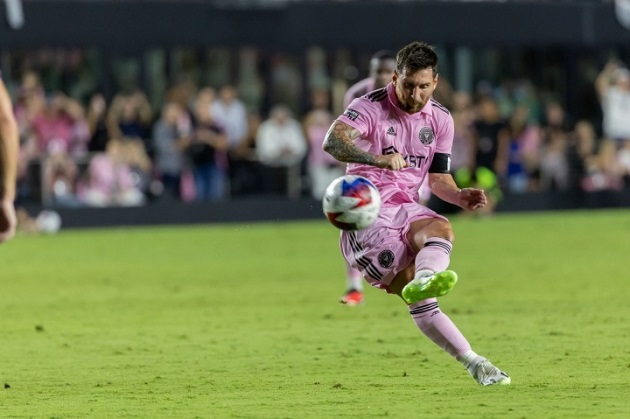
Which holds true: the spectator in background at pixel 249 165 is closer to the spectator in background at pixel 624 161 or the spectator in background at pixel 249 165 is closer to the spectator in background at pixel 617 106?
the spectator in background at pixel 617 106

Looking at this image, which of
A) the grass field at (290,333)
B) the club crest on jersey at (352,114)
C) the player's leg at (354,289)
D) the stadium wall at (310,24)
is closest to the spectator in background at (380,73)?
the player's leg at (354,289)

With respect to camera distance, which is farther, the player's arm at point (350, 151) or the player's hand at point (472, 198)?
the player's hand at point (472, 198)

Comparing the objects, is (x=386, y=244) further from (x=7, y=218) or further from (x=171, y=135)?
(x=171, y=135)

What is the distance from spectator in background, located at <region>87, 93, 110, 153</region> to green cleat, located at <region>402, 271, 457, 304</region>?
653 inches

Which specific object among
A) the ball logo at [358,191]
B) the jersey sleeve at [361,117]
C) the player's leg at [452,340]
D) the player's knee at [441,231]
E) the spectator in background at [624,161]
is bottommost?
the spectator in background at [624,161]

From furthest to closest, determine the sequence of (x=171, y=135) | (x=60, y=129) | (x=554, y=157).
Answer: (x=554, y=157)
(x=171, y=135)
(x=60, y=129)

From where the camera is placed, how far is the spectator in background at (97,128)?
80.1 feet

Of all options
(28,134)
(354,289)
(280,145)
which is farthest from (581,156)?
(354,289)

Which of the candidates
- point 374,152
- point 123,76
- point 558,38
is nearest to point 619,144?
point 558,38

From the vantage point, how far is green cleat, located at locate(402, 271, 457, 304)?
812cm

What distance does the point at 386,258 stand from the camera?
8.93 meters

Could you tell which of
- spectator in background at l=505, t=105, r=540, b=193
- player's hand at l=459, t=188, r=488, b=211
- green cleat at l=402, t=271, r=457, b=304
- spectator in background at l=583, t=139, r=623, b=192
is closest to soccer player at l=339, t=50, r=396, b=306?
player's hand at l=459, t=188, r=488, b=211

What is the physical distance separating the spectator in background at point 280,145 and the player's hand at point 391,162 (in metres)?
17.8

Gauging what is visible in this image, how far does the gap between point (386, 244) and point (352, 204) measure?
446 mm
